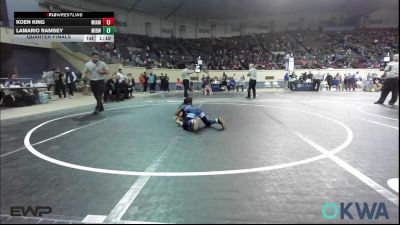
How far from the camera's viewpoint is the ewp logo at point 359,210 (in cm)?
263

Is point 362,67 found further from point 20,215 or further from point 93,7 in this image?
point 20,215

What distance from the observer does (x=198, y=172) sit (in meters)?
3.89

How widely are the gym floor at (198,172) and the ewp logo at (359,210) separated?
0.16ft

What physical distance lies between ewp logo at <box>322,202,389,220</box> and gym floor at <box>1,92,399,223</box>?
0.16 ft

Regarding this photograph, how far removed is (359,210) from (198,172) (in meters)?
1.86

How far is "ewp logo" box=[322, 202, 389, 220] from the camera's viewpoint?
263 cm

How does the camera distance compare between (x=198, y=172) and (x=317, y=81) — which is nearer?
(x=198, y=172)

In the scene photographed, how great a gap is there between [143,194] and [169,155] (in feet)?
5.25

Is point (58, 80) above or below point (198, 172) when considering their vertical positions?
above
